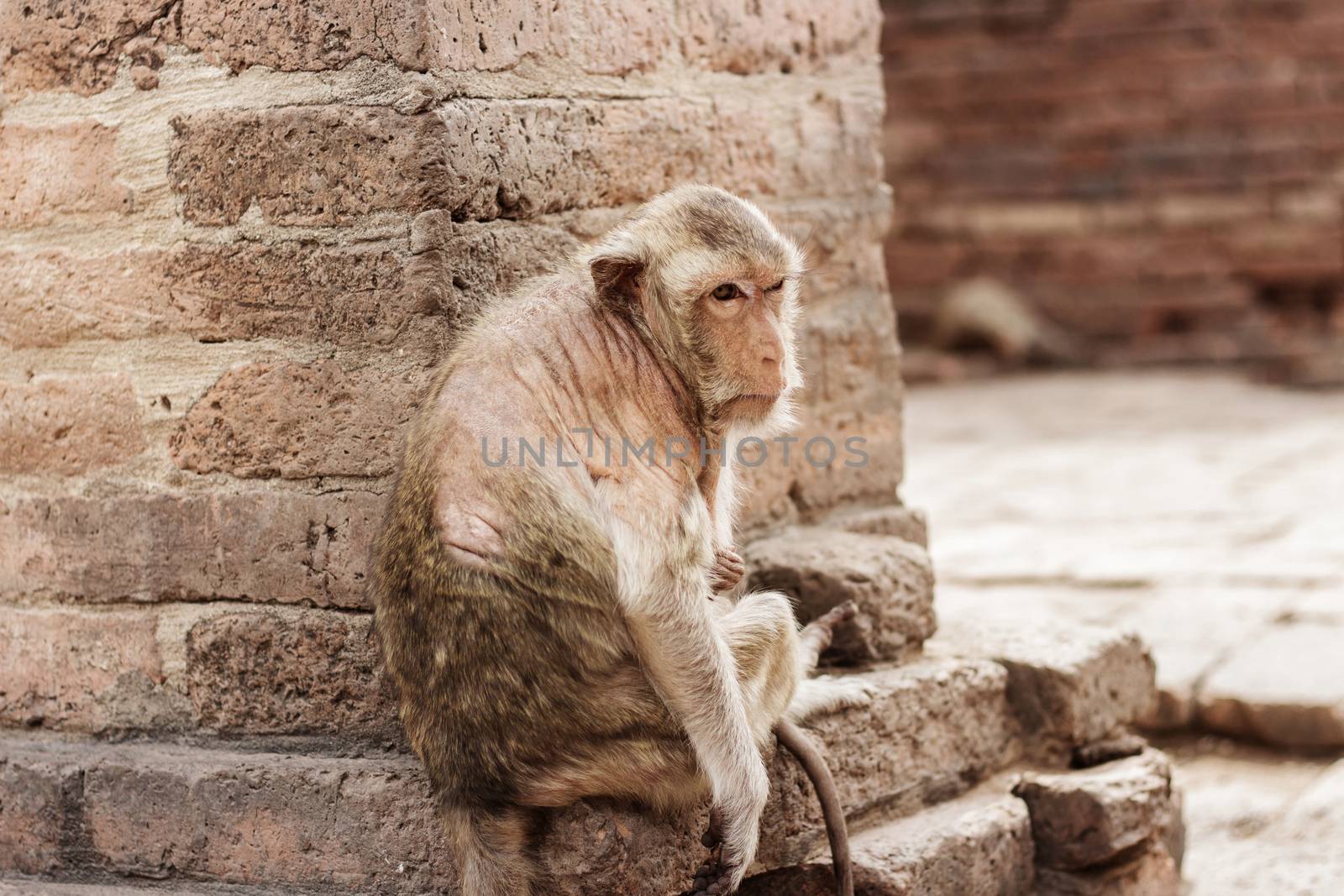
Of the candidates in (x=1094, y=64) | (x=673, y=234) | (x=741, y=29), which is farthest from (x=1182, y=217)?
(x=673, y=234)

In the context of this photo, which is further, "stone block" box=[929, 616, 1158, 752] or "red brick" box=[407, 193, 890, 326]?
"stone block" box=[929, 616, 1158, 752]

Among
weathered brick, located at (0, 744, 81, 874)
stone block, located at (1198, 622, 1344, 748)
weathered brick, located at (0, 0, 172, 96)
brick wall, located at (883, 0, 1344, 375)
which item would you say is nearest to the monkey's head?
weathered brick, located at (0, 0, 172, 96)

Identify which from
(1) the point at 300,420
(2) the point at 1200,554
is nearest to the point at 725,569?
(1) the point at 300,420

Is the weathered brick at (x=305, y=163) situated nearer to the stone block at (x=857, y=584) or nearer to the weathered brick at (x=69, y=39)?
the weathered brick at (x=69, y=39)

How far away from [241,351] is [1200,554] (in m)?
4.11

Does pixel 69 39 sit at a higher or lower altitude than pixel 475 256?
higher

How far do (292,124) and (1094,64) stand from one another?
34.0ft

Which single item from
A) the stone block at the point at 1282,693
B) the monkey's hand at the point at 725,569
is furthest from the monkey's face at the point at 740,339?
the stone block at the point at 1282,693

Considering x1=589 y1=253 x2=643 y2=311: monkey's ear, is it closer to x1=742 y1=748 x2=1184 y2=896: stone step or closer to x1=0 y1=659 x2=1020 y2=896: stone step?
x1=0 y1=659 x2=1020 y2=896: stone step

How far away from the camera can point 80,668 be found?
3.02 metres

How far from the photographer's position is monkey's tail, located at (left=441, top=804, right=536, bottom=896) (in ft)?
8.16

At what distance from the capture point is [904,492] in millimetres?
7684

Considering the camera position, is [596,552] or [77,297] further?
[77,297]

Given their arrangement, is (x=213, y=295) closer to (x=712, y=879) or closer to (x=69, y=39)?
(x=69, y=39)
